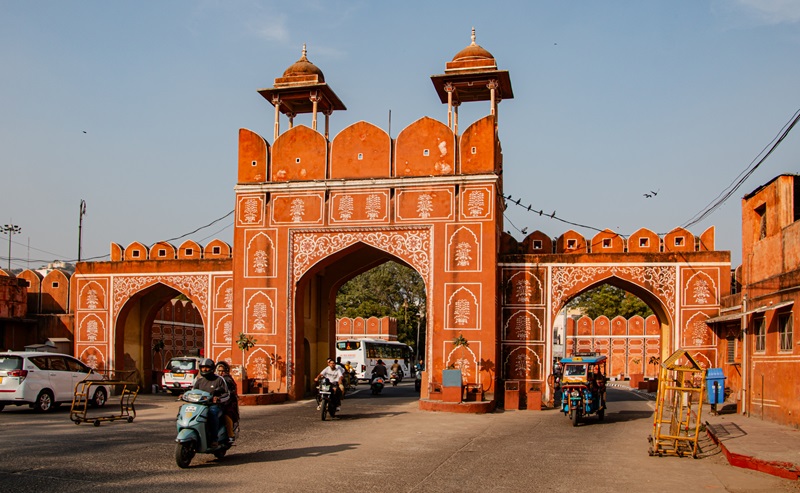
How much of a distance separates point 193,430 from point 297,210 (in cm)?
1328

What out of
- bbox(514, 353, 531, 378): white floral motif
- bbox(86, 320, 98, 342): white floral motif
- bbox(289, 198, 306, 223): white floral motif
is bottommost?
bbox(514, 353, 531, 378): white floral motif

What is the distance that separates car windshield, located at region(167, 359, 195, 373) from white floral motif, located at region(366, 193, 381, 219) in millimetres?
7271

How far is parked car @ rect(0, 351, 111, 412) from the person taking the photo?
16.2 meters

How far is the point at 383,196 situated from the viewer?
22.0 meters

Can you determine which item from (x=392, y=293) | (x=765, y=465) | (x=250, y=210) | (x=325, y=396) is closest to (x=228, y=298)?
(x=250, y=210)

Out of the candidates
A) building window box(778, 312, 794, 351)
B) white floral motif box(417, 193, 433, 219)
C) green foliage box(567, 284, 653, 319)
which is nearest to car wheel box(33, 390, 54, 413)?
white floral motif box(417, 193, 433, 219)

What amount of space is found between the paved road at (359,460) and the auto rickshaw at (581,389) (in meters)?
0.47

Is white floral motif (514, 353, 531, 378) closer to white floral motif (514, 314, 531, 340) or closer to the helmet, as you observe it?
white floral motif (514, 314, 531, 340)

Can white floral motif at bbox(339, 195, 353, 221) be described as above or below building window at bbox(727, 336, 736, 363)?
above

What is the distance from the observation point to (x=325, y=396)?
16.5 metres

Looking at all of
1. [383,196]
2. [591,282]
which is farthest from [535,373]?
[383,196]

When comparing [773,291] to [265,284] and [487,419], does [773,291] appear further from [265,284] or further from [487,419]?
[265,284]

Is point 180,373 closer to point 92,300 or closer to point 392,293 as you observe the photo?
point 92,300

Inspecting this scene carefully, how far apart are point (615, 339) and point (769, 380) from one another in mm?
26219
